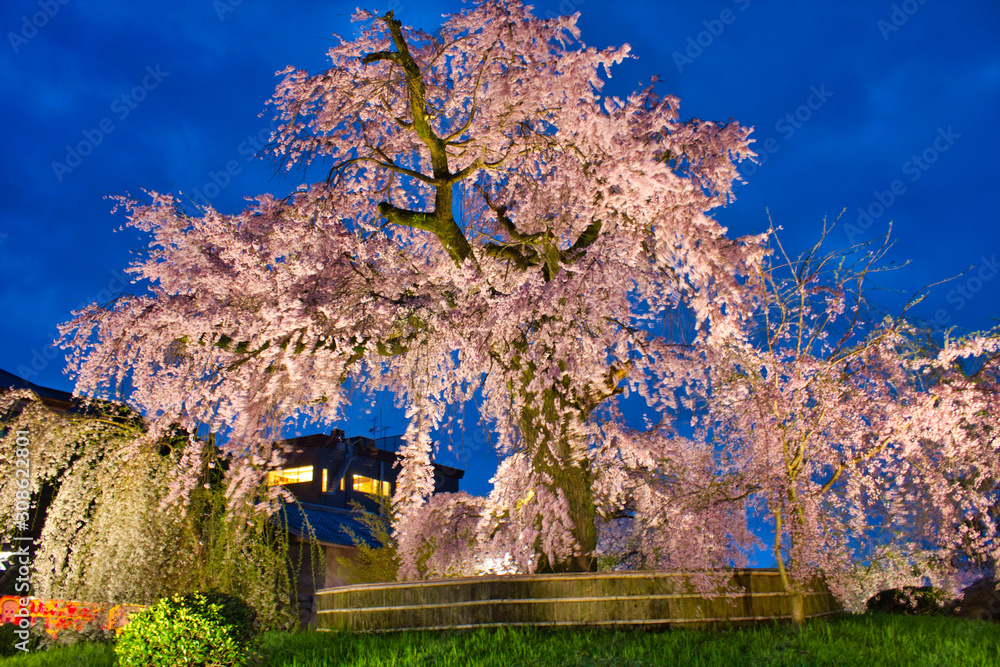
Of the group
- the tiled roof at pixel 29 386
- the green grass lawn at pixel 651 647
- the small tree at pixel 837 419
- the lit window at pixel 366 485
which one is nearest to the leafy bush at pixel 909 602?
the small tree at pixel 837 419

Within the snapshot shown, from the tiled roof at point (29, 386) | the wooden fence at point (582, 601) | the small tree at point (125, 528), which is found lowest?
the wooden fence at point (582, 601)

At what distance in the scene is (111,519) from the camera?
1195 cm

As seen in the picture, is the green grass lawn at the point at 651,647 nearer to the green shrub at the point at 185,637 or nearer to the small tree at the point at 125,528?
the green shrub at the point at 185,637

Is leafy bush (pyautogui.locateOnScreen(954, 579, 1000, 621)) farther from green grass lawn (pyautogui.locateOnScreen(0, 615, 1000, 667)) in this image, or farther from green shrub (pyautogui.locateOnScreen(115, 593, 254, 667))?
green shrub (pyautogui.locateOnScreen(115, 593, 254, 667))

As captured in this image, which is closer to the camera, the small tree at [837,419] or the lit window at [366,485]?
the small tree at [837,419]

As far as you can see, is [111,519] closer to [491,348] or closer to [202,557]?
[202,557]

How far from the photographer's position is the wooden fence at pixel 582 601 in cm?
874

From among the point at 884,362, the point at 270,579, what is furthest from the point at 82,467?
the point at 884,362

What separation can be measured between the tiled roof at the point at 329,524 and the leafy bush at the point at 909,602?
51.3 feet

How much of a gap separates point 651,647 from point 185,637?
5.40m

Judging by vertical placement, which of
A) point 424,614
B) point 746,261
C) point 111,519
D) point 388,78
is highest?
point 388,78

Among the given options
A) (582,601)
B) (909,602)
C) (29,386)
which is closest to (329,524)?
(29,386)

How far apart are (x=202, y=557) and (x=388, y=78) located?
9.39m

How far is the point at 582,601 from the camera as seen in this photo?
8766mm
